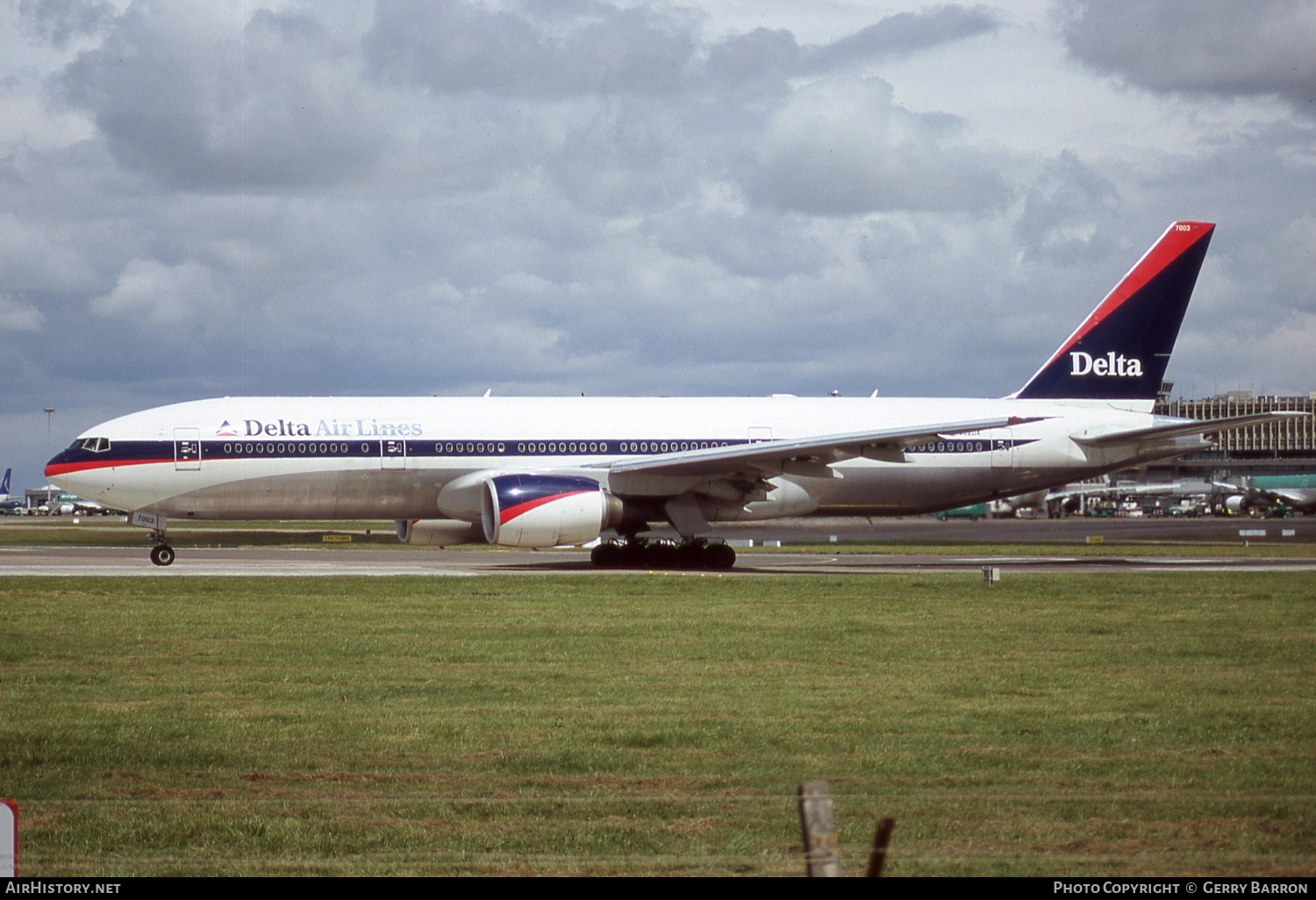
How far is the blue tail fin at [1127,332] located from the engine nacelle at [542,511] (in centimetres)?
1330

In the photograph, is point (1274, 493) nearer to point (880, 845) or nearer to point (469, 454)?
point (469, 454)

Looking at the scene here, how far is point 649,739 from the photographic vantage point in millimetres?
10430

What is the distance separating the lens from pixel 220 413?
30.5 m

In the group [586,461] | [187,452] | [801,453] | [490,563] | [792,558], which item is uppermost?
[187,452]

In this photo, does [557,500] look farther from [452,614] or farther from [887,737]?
[887,737]

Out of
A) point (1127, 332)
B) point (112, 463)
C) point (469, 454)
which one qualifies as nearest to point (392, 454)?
point (469, 454)

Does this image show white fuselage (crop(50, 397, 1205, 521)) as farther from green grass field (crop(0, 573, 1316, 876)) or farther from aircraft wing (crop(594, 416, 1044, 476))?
green grass field (crop(0, 573, 1316, 876))

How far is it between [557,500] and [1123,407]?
15.9m

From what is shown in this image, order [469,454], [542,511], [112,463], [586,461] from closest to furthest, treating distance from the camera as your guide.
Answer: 1. [542,511]
2. [112,463]
3. [469,454]
4. [586,461]

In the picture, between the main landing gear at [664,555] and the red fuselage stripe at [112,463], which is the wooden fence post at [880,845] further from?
the red fuselage stripe at [112,463]

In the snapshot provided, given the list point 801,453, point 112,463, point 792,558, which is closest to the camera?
point 801,453

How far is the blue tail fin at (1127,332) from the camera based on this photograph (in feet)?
115

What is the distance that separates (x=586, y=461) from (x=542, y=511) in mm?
3364

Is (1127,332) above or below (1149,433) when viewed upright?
above
